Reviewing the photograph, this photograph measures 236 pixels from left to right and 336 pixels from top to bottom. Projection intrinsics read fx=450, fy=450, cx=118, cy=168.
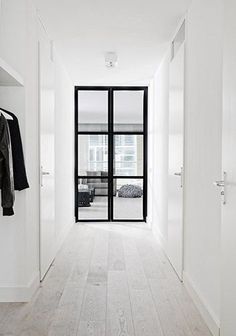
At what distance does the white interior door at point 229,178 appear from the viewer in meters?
2.22

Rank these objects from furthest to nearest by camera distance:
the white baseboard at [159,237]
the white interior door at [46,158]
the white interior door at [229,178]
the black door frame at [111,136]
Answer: the black door frame at [111,136]
the white baseboard at [159,237]
the white interior door at [46,158]
the white interior door at [229,178]

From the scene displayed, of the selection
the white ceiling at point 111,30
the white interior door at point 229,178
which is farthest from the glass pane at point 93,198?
the white interior door at point 229,178

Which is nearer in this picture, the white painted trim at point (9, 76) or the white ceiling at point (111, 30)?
the white painted trim at point (9, 76)

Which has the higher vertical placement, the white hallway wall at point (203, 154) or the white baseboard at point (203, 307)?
the white hallway wall at point (203, 154)

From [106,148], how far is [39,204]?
12.6 ft

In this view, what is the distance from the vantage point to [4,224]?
341 cm

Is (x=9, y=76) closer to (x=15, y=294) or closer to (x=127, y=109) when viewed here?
(x=15, y=294)

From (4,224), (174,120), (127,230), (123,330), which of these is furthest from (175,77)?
(127,230)

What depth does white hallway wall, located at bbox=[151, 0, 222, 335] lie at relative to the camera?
9.28 ft

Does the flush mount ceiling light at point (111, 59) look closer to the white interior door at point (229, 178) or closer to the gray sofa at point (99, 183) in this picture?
the gray sofa at point (99, 183)

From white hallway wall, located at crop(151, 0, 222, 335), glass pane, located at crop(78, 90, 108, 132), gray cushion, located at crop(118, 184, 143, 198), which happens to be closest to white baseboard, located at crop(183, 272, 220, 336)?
white hallway wall, located at crop(151, 0, 222, 335)

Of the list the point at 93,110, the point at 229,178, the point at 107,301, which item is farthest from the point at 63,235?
the point at 229,178

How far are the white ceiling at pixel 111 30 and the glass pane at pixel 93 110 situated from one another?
3.76 feet

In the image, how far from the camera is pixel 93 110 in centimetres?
769
